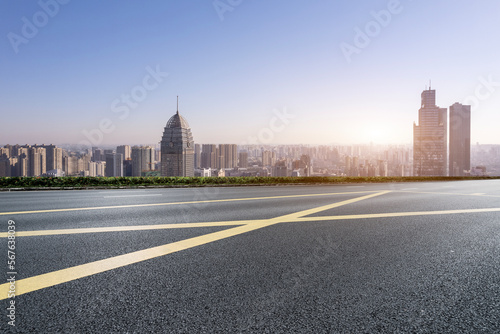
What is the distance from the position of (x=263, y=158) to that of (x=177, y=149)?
174 ft

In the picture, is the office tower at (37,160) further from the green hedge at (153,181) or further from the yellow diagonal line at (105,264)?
the yellow diagonal line at (105,264)

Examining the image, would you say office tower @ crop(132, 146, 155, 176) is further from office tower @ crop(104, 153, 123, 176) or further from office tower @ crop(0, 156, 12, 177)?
office tower @ crop(0, 156, 12, 177)

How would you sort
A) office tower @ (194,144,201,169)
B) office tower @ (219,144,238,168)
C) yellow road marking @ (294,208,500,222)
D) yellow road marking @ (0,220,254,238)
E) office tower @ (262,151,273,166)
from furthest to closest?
office tower @ (194,144,201,169) < office tower @ (219,144,238,168) < office tower @ (262,151,273,166) < yellow road marking @ (294,208,500,222) < yellow road marking @ (0,220,254,238)

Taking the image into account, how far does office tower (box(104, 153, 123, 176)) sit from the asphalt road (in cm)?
5758

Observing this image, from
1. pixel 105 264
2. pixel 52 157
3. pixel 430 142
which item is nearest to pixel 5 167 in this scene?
pixel 52 157

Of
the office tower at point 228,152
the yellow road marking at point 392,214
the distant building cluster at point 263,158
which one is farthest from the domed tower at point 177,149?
the yellow road marking at point 392,214

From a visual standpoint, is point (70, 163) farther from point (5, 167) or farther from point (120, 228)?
point (120, 228)

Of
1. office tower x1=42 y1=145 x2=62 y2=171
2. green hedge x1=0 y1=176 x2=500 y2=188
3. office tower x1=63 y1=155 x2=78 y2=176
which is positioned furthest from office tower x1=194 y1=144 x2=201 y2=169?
green hedge x1=0 y1=176 x2=500 y2=188

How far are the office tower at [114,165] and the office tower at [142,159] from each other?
8.41m

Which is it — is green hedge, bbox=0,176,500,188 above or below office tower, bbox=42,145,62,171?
below

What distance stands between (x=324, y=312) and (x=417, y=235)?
12.7ft

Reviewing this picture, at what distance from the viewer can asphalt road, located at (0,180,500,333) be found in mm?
2555

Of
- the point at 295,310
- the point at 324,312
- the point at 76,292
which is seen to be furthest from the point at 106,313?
the point at 324,312

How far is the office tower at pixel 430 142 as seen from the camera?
15320 cm
